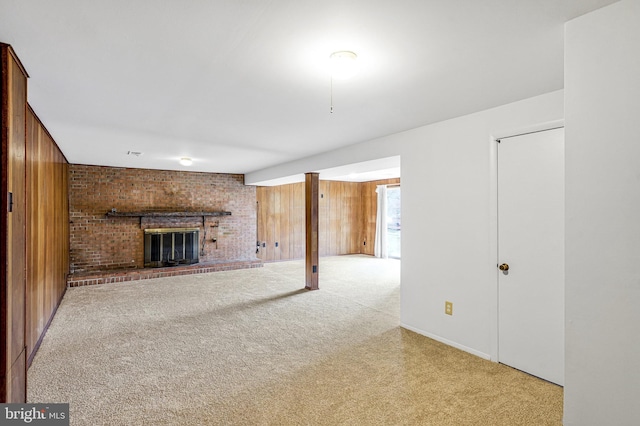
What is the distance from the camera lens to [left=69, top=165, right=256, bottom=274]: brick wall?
659 cm

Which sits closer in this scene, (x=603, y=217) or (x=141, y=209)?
(x=603, y=217)

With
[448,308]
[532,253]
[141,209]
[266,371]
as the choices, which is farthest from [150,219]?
[532,253]

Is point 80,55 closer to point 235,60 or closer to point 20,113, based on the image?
point 20,113

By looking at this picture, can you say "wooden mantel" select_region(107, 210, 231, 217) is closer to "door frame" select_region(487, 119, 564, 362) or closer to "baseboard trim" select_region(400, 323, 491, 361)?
"baseboard trim" select_region(400, 323, 491, 361)

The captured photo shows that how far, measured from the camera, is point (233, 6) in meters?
1.48

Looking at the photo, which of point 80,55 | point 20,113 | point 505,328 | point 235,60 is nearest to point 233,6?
point 235,60

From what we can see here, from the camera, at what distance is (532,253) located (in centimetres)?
272

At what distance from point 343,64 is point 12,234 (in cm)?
208

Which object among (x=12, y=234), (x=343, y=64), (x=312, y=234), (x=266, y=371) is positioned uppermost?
(x=343, y=64)

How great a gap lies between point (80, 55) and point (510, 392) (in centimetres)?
352

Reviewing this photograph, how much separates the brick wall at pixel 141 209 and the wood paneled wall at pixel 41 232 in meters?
2.03

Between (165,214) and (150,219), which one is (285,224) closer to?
(165,214)

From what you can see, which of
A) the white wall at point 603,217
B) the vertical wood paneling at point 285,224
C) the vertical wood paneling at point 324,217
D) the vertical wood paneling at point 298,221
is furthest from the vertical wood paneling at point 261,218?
the white wall at point 603,217

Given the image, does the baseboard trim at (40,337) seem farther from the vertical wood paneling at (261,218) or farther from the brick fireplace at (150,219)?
the vertical wood paneling at (261,218)
